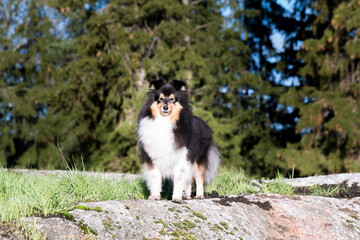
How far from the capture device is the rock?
11.6ft

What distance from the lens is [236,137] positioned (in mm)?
15500

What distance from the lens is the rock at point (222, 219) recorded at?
353cm

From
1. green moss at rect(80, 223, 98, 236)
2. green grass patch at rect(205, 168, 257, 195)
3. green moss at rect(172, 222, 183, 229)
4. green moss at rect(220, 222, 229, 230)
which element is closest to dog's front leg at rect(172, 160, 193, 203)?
green moss at rect(220, 222, 229, 230)

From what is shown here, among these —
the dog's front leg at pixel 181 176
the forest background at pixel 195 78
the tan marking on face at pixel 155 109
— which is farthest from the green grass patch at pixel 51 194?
the forest background at pixel 195 78

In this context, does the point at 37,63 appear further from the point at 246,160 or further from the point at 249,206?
the point at 249,206

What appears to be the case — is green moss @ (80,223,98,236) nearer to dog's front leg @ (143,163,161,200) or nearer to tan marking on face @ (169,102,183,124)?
dog's front leg @ (143,163,161,200)

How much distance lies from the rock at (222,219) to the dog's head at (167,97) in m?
1.21

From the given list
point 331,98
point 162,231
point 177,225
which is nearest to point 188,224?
A: point 177,225

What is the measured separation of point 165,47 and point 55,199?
40.1ft

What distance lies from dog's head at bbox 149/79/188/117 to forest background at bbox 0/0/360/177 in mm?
8742

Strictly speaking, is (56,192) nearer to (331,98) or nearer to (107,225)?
(107,225)

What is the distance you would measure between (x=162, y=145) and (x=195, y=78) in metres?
10.6

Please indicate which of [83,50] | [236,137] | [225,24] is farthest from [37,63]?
[236,137]

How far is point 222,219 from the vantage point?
13.9ft
